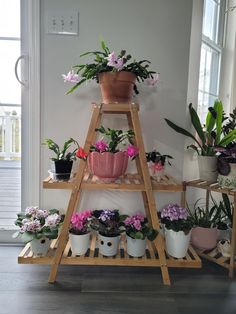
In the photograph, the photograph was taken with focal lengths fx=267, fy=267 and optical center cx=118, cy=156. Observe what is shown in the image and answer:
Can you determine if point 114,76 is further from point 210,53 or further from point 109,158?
point 210,53

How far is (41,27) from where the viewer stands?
1.58m

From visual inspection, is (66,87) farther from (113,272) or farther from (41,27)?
(113,272)

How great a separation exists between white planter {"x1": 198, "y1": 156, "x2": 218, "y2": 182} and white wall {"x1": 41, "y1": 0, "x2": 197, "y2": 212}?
135 millimetres

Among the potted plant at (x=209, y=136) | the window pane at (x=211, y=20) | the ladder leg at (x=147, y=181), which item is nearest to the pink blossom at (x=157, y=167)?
the ladder leg at (x=147, y=181)

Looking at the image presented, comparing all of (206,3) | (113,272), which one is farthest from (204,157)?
(206,3)

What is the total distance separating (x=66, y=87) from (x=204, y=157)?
946 mm

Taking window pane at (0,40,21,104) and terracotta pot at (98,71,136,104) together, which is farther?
window pane at (0,40,21,104)

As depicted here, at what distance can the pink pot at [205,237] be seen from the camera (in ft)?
5.45

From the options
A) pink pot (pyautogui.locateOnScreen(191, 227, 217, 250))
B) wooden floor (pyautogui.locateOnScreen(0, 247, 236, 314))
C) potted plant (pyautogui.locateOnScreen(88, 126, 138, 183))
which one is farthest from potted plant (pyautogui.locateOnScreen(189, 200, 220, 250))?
potted plant (pyautogui.locateOnScreen(88, 126, 138, 183))

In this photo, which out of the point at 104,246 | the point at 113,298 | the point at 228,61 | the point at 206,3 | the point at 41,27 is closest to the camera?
the point at 113,298

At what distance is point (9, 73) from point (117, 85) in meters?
0.79

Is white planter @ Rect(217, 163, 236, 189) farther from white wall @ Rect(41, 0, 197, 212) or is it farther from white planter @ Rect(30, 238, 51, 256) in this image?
white planter @ Rect(30, 238, 51, 256)

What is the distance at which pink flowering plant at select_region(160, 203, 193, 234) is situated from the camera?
4.83 ft

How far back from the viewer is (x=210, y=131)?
5.47 ft
